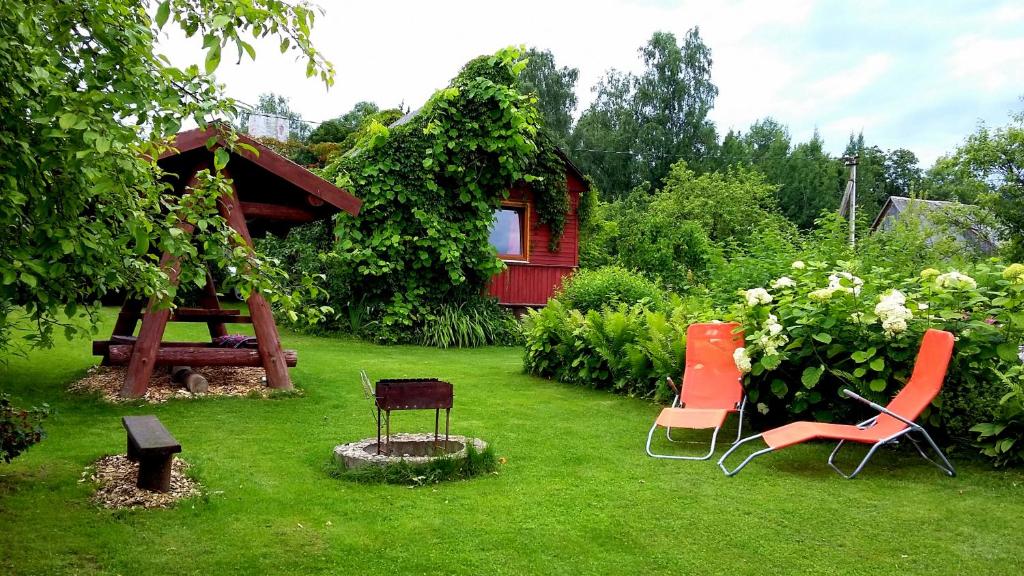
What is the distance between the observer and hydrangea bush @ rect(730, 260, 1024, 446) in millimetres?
5602

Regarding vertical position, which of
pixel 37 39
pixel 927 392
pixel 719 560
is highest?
pixel 37 39

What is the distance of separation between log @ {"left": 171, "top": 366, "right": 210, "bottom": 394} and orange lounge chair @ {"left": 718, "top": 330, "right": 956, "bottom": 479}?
5642 millimetres

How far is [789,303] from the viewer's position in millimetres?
6703

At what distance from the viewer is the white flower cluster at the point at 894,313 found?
5.66m

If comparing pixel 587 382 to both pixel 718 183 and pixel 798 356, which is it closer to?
pixel 798 356

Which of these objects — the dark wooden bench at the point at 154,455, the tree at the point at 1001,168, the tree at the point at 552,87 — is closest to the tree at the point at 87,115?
the dark wooden bench at the point at 154,455

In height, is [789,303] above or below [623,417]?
above

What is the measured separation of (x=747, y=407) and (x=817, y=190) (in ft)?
157

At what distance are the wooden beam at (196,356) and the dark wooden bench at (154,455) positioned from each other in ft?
10.8

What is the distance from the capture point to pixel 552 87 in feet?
139

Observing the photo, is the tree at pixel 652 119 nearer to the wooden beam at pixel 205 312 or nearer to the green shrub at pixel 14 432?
the wooden beam at pixel 205 312

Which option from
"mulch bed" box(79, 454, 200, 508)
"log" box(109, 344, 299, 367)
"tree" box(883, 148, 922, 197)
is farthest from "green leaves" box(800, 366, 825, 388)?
"tree" box(883, 148, 922, 197)

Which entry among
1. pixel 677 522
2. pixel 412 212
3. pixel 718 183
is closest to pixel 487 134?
pixel 412 212

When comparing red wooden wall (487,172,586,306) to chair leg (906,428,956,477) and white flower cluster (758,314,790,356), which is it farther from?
chair leg (906,428,956,477)
